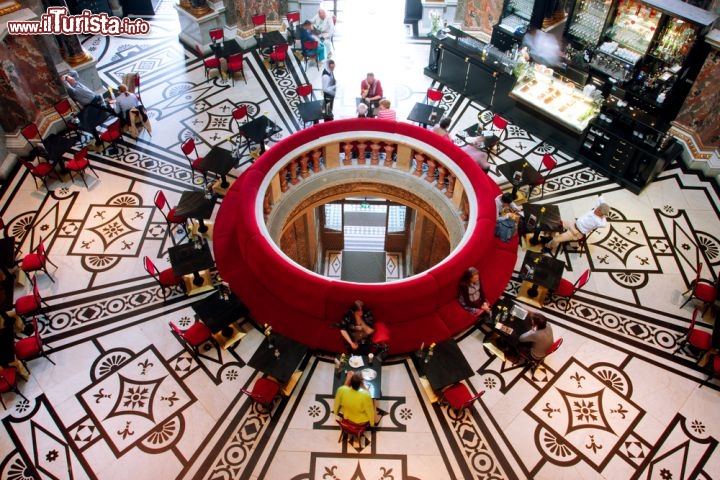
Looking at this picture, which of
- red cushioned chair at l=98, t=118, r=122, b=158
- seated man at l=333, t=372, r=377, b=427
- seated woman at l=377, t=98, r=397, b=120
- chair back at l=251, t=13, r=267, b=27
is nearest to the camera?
seated man at l=333, t=372, r=377, b=427

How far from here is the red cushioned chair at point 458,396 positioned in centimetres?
712

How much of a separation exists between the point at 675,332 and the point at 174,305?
7.79 meters

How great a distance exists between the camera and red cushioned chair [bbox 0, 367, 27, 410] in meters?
7.28

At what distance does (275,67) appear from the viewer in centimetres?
1334

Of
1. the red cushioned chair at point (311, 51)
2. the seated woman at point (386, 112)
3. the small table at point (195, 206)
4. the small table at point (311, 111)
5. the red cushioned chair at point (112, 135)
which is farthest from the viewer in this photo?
the red cushioned chair at point (311, 51)

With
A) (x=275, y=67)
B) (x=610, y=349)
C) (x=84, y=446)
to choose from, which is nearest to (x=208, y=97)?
(x=275, y=67)

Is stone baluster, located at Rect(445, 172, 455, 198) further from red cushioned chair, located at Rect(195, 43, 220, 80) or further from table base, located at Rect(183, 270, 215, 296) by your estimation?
red cushioned chair, located at Rect(195, 43, 220, 80)

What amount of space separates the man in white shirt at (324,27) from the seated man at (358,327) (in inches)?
334

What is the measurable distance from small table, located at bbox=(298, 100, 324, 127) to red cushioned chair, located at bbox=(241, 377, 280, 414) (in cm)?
573

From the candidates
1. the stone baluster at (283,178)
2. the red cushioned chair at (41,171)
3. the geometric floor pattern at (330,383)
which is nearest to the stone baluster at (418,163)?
the geometric floor pattern at (330,383)

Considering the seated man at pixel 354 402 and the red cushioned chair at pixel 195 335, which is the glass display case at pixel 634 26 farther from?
the red cushioned chair at pixel 195 335

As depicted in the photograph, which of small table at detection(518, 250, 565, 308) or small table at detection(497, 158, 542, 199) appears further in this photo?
small table at detection(497, 158, 542, 199)

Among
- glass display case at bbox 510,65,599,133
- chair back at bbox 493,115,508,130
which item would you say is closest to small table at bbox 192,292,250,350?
chair back at bbox 493,115,508,130

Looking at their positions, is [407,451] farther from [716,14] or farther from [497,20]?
[497,20]
